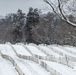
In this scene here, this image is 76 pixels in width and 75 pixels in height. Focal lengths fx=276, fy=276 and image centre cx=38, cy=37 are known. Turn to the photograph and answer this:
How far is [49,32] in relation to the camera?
104000mm

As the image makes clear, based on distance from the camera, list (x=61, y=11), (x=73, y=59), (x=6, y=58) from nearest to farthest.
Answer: (x=61, y=11), (x=73, y=59), (x=6, y=58)

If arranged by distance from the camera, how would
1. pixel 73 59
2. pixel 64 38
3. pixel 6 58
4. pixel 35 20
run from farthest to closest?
pixel 35 20 < pixel 64 38 < pixel 6 58 < pixel 73 59

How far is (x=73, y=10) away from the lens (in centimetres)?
3797

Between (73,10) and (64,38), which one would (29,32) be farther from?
(73,10)

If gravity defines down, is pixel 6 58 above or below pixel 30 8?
below

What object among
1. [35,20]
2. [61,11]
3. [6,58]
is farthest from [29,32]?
[61,11]

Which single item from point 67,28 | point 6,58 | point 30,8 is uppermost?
point 30,8

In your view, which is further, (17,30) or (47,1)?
(17,30)

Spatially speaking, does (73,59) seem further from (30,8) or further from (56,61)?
(30,8)

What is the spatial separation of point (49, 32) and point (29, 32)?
9.87 metres

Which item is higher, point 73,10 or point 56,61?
point 73,10

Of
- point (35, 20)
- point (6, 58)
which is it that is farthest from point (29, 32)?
point (6, 58)

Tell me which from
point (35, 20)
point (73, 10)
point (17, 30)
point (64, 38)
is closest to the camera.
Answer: point (73, 10)

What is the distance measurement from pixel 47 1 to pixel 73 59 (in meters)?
12.6
